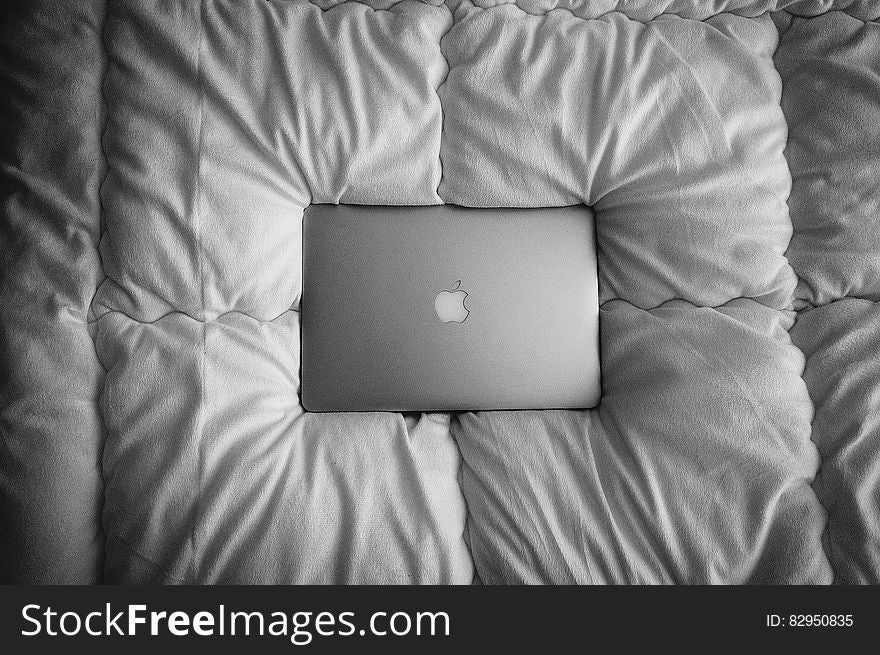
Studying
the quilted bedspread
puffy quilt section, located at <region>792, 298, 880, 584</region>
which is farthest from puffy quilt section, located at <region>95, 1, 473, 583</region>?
puffy quilt section, located at <region>792, 298, 880, 584</region>

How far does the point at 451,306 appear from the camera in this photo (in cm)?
88

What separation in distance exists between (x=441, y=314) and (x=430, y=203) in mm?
171

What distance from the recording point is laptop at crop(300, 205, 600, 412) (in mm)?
876

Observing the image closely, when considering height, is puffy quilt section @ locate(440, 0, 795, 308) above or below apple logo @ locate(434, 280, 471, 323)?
above

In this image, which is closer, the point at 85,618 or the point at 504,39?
the point at 85,618

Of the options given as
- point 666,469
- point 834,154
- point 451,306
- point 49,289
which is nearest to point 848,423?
point 666,469

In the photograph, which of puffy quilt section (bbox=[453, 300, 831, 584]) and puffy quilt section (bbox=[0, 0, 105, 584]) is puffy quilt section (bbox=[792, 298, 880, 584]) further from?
puffy quilt section (bbox=[0, 0, 105, 584])

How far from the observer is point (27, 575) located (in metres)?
0.81

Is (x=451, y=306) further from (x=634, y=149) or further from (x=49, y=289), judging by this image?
(x=49, y=289)

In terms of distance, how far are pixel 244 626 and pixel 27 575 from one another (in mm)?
302

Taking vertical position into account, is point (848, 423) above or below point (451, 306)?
below

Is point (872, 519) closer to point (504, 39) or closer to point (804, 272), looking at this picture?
point (804, 272)

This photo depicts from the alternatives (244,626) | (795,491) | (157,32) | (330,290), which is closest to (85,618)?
(244,626)

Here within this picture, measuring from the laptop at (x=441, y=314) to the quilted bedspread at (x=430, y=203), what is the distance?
0.03 m
